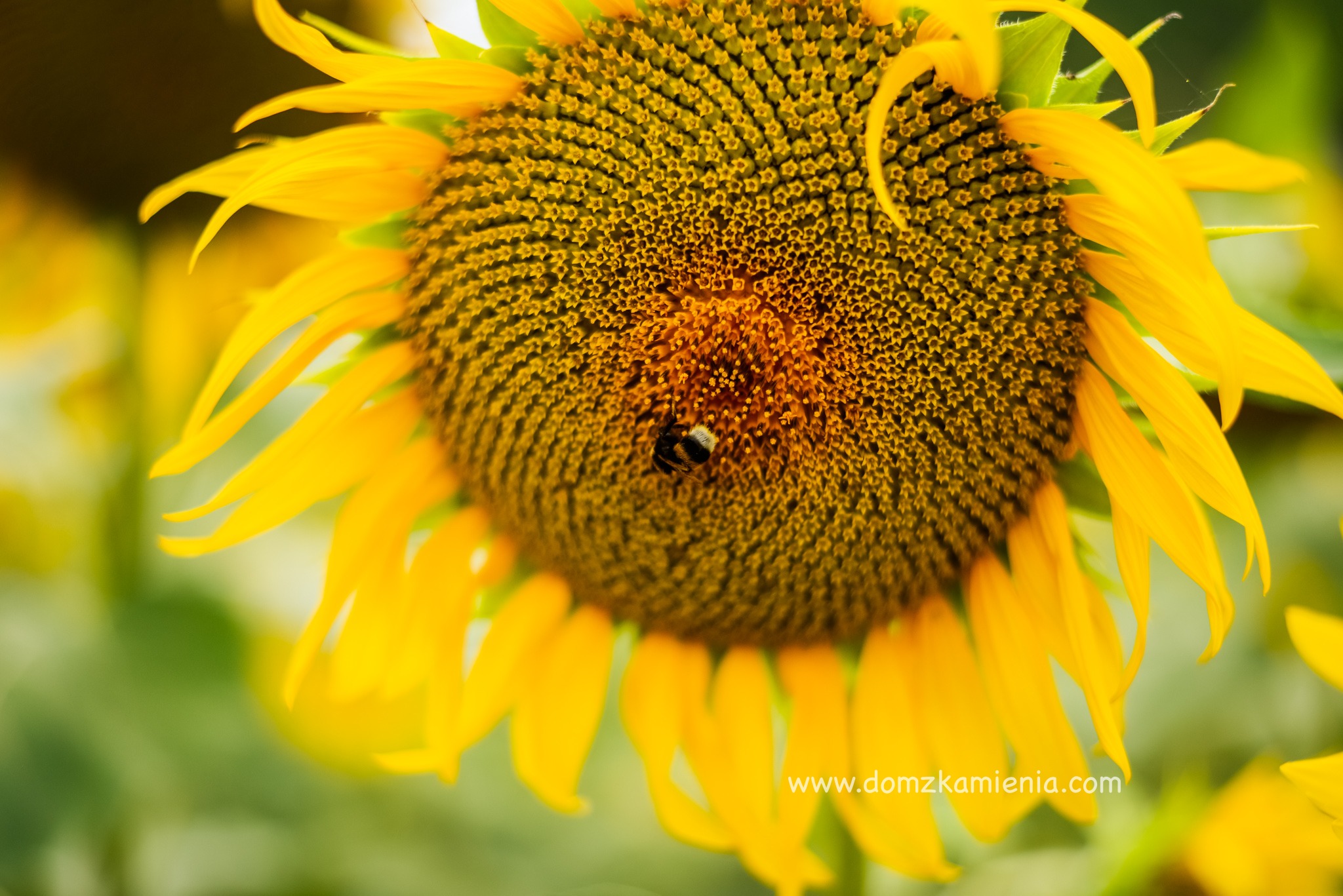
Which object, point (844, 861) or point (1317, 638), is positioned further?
point (844, 861)

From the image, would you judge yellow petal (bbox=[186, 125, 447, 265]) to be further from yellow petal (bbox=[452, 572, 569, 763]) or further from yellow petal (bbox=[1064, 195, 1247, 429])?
yellow petal (bbox=[1064, 195, 1247, 429])

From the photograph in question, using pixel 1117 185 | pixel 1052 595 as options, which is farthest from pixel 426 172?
pixel 1052 595

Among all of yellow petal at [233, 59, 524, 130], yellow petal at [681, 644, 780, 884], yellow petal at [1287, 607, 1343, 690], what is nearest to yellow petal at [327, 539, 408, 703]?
yellow petal at [681, 644, 780, 884]

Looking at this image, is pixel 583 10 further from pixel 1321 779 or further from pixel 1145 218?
pixel 1321 779

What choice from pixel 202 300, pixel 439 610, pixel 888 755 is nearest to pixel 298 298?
pixel 439 610

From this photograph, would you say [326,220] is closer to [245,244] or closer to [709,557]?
[709,557]

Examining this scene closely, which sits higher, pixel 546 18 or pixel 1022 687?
pixel 546 18
